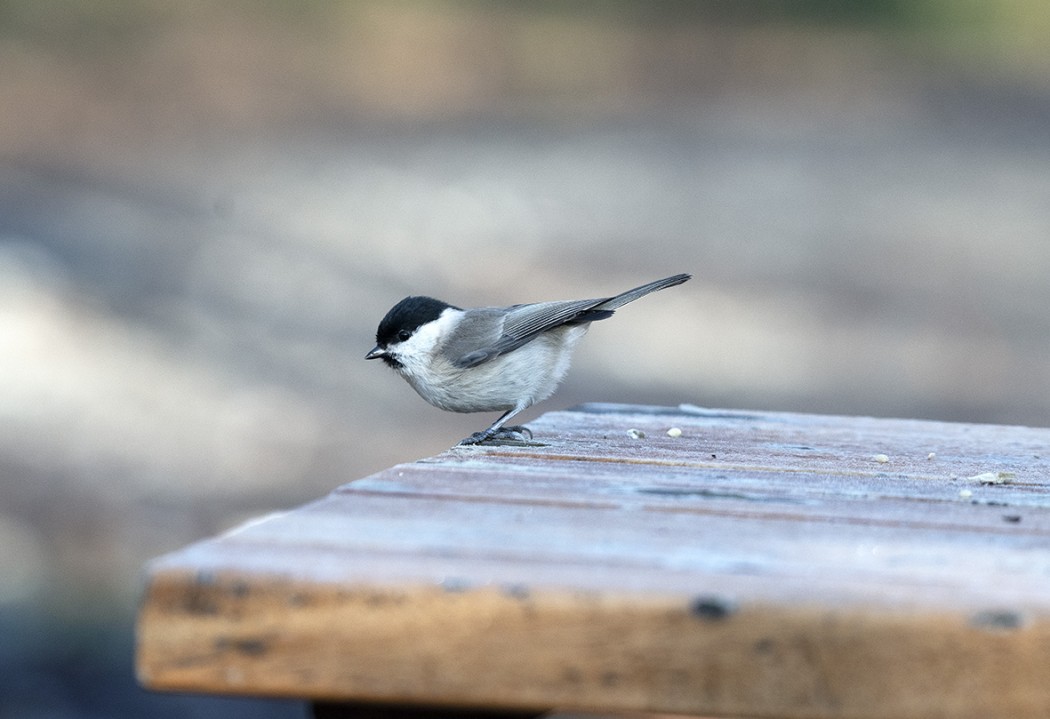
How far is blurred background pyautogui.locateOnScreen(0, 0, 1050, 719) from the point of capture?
7926 mm

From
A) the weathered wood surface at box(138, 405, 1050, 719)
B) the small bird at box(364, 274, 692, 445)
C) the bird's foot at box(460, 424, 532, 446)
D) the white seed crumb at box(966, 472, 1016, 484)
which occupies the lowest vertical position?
the weathered wood surface at box(138, 405, 1050, 719)

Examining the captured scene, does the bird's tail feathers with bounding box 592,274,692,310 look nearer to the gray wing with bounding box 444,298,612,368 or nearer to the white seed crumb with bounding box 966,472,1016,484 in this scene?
the gray wing with bounding box 444,298,612,368

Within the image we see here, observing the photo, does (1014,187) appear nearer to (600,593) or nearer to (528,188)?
(528,188)

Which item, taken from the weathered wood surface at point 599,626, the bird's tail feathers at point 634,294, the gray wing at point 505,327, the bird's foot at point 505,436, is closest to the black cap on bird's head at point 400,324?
the gray wing at point 505,327

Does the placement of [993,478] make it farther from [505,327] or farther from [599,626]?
[505,327]

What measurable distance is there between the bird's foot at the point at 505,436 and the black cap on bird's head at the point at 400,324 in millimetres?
847

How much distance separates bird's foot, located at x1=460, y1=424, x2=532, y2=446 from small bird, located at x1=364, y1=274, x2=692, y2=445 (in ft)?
1.64

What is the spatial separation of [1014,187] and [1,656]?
11249mm

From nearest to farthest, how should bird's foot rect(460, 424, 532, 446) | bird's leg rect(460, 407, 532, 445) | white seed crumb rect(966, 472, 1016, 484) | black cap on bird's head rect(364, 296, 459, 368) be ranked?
white seed crumb rect(966, 472, 1016, 484) < bird's foot rect(460, 424, 532, 446) < bird's leg rect(460, 407, 532, 445) < black cap on bird's head rect(364, 296, 459, 368)

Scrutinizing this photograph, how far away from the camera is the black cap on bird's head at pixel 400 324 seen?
460 centimetres

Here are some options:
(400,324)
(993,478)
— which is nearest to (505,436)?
(400,324)

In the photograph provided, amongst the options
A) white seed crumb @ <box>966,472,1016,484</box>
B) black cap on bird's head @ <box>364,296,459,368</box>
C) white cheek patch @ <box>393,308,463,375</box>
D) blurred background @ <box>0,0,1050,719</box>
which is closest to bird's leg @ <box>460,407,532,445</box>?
white cheek patch @ <box>393,308,463,375</box>

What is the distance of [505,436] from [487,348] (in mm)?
787

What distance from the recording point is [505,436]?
3.63 m
